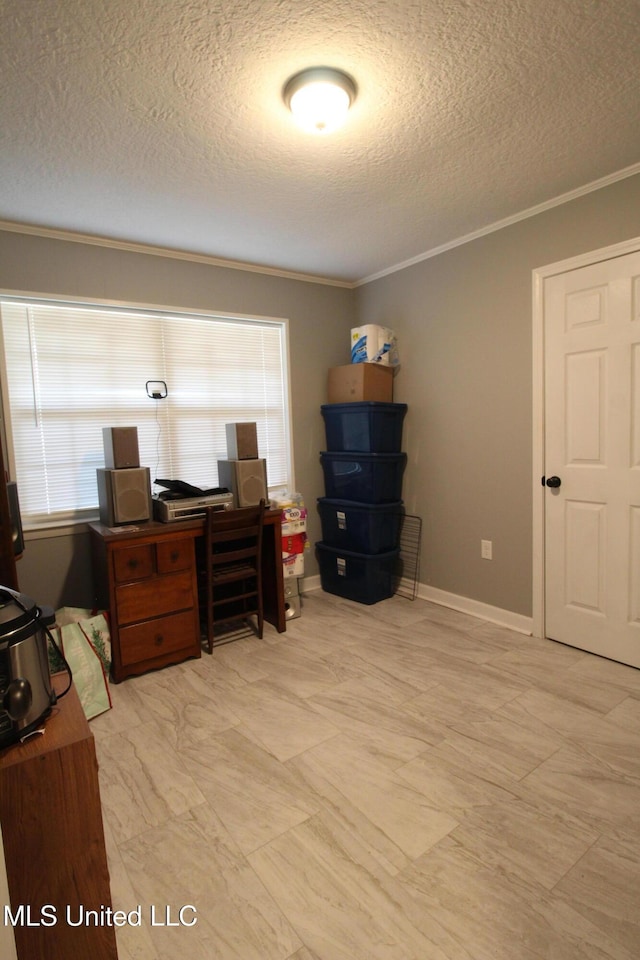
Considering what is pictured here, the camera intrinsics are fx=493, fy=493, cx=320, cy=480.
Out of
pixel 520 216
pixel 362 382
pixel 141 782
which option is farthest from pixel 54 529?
pixel 520 216

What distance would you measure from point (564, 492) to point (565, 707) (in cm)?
111

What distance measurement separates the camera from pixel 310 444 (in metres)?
3.89

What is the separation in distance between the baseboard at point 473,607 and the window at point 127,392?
1277 millimetres

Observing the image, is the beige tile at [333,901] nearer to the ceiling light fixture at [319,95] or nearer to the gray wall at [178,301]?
the gray wall at [178,301]

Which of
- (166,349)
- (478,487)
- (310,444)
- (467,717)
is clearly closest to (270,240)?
(166,349)

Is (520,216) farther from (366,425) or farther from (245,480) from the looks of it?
(245,480)

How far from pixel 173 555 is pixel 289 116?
6.80ft

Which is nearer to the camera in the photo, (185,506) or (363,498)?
(185,506)

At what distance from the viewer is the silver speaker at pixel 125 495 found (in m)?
2.69

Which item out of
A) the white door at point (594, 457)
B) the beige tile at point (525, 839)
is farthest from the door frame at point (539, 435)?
the beige tile at point (525, 839)

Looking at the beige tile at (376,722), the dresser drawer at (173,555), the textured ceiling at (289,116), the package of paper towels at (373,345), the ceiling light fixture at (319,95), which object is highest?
the textured ceiling at (289,116)

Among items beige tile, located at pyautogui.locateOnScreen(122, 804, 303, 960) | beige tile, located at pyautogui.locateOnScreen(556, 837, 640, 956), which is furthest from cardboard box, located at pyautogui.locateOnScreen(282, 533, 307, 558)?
beige tile, located at pyautogui.locateOnScreen(556, 837, 640, 956)

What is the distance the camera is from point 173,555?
8.84ft

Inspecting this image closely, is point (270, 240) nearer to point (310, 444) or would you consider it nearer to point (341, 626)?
point (310, 444)
